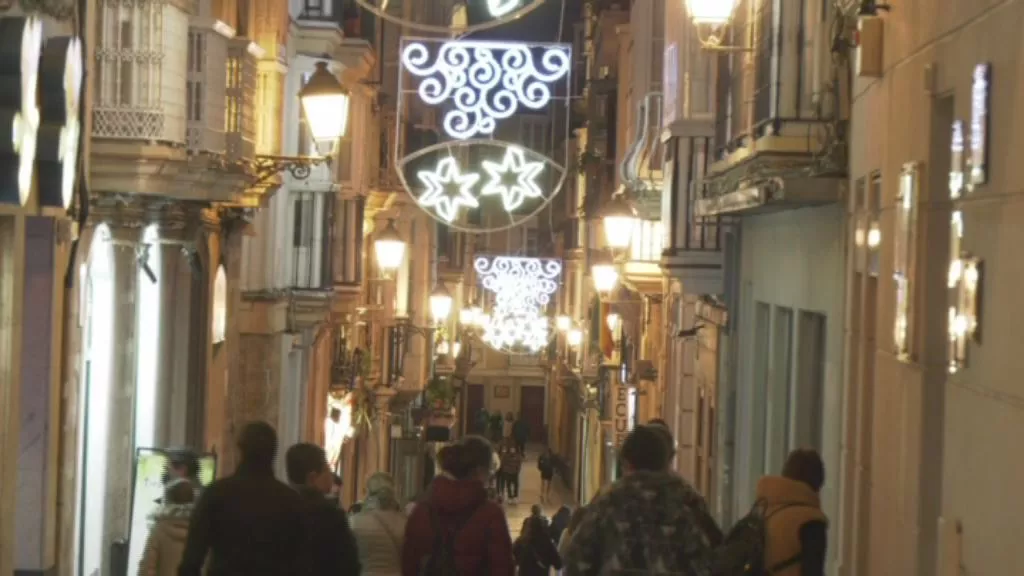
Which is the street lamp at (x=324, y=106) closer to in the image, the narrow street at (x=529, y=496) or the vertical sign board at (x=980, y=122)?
the vertical sign board at (x=980, y=122)

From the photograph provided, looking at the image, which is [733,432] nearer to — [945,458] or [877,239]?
[877,239]

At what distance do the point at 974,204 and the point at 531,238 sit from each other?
226ft

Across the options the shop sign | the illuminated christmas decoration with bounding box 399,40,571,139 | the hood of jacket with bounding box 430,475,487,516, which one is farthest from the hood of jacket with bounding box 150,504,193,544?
the shop sign

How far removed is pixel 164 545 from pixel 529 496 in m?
40.1

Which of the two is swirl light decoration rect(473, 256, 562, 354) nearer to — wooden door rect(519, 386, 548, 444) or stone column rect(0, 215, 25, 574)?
wooden door rect(519, 386, 548, 444)

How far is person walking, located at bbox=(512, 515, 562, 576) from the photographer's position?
13734 mm

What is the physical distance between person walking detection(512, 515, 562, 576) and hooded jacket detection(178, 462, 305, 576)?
181 inches

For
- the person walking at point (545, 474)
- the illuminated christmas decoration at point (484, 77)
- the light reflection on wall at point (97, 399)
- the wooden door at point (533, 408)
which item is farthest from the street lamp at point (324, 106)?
the wooden door at point (533, 408)

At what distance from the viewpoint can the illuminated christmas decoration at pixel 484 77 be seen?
22.6m

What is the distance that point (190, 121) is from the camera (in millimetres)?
17359

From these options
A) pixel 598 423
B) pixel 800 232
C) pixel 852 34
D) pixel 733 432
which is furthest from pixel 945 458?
pixel 598 423

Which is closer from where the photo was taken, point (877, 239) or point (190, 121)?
point (877, 239)

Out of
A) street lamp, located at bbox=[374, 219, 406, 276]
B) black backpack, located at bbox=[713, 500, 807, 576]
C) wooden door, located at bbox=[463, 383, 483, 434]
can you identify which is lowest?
wooden door, located at bbox=[463, 383, 483, 434]

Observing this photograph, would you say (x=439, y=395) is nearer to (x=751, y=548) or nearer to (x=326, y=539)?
(x=751, y=548)
